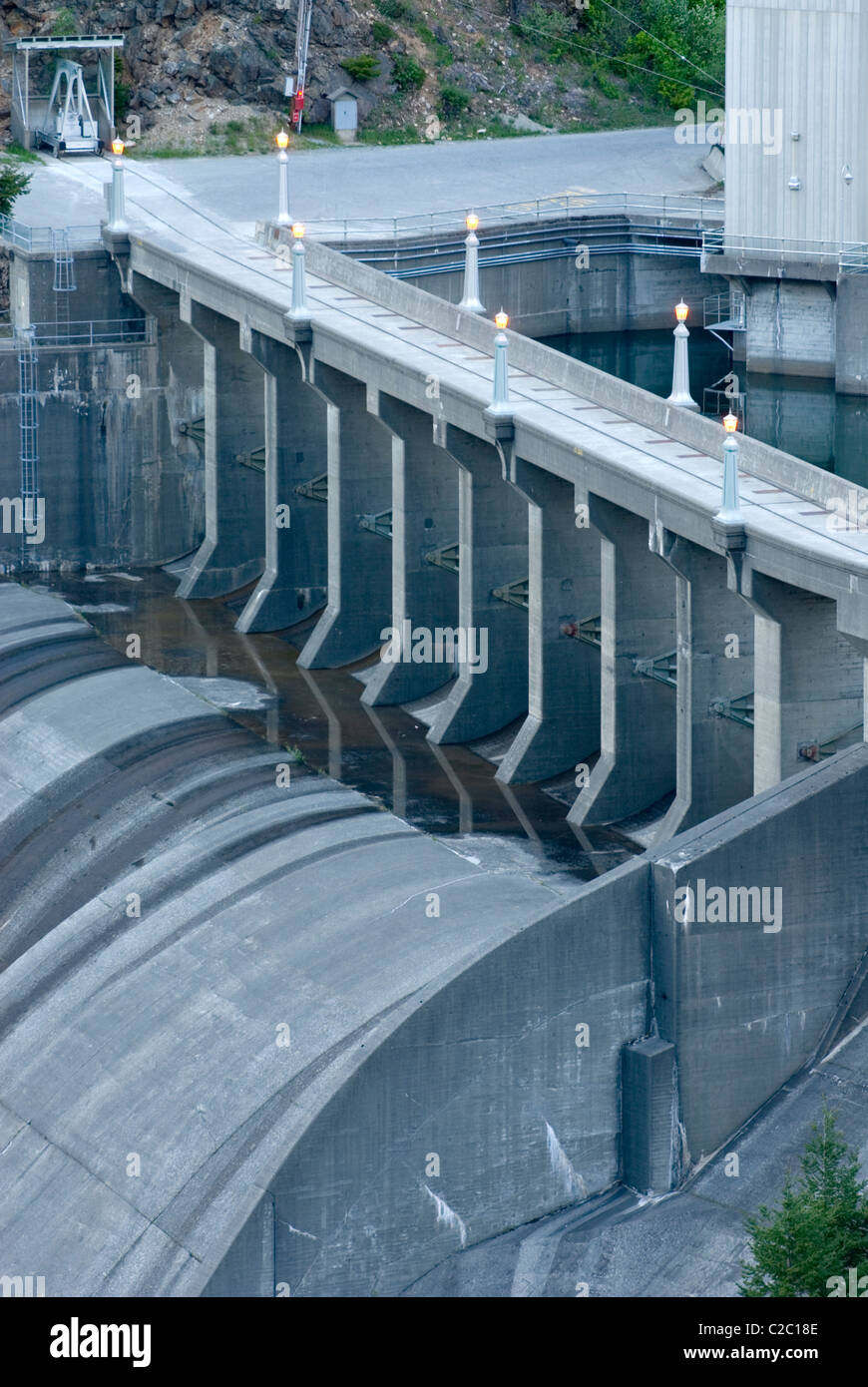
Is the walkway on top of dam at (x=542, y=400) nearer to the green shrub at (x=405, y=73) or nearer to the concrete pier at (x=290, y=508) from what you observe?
the concrete pier at (x=290, y=508)

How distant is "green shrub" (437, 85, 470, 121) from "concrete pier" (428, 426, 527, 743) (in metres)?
31.8

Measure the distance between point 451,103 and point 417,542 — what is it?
30197 mm

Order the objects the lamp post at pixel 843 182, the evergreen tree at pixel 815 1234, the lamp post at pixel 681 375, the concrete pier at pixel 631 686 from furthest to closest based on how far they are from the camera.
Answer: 1. the lamp post at pixel 843 182
2. the concrete pier at pixel 631 686
3. the lamp post at pixel 681 375
4. the evergreen tree at pixel 815 1234

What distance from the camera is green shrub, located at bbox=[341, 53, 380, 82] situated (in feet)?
245

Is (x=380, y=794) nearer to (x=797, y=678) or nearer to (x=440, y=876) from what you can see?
(x=440, y=876)

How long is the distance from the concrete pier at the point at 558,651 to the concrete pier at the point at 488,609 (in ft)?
6.48

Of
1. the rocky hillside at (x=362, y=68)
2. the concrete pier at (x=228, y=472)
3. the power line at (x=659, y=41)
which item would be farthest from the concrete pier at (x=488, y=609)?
the power line at (x=659, y=41)

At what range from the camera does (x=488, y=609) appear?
48.0m

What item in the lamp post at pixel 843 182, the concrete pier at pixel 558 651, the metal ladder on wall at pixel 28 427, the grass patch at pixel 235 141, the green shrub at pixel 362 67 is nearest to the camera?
the concrete pier at pixel 558 651

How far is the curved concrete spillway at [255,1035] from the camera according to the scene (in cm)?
3488

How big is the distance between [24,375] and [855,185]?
66.3 ft

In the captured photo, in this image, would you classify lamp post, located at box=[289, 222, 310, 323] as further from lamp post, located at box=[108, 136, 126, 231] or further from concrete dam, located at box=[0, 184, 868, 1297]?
lamp post, located at box=[108, 136, 126, 231]

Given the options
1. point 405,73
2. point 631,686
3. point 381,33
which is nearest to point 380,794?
point 631,686

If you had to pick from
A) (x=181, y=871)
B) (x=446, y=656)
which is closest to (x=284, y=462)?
(x=446, y=656)
